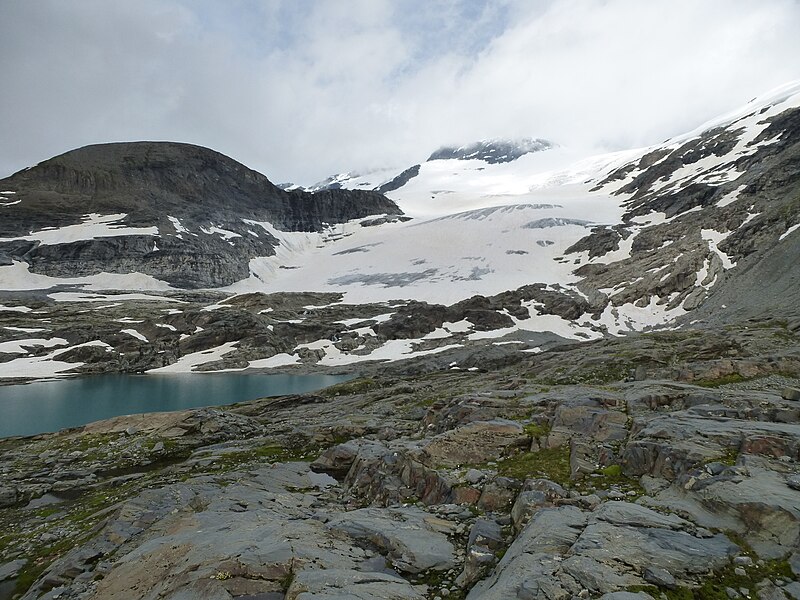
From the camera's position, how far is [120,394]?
8481 cm

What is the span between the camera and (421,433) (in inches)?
1174

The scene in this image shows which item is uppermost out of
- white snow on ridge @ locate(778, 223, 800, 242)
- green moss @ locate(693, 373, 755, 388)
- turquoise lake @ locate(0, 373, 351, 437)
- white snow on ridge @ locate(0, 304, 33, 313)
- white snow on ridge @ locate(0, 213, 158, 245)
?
white snow on ridge @ locate(0, 213, 158, 245)

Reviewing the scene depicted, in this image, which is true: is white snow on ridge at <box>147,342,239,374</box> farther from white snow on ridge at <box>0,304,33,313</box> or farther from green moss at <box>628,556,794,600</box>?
green moss at <box>628,556,794,600</box>

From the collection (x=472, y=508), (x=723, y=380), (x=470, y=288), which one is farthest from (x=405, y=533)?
(x=470, y=288)

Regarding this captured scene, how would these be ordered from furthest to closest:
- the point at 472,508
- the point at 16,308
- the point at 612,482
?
the point at 16,308
the point at 472,508
the point at 612,482

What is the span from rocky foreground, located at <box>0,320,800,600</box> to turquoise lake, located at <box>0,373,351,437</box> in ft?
134

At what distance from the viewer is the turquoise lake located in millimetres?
66438

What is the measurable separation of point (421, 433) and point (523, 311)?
114799 millimetres

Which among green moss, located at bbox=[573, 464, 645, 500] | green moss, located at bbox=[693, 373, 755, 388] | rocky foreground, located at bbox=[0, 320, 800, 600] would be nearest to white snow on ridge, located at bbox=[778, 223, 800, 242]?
rocky foreground, located at bbox=[0, 320, 800, 600]

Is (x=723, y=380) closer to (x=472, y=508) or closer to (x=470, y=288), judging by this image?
(x=472, y=508)

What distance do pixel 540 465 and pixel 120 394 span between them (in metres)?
89.5

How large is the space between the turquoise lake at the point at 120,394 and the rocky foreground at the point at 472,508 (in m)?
40.9

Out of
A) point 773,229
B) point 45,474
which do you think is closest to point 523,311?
point 773,229

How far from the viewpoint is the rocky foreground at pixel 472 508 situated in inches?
386
